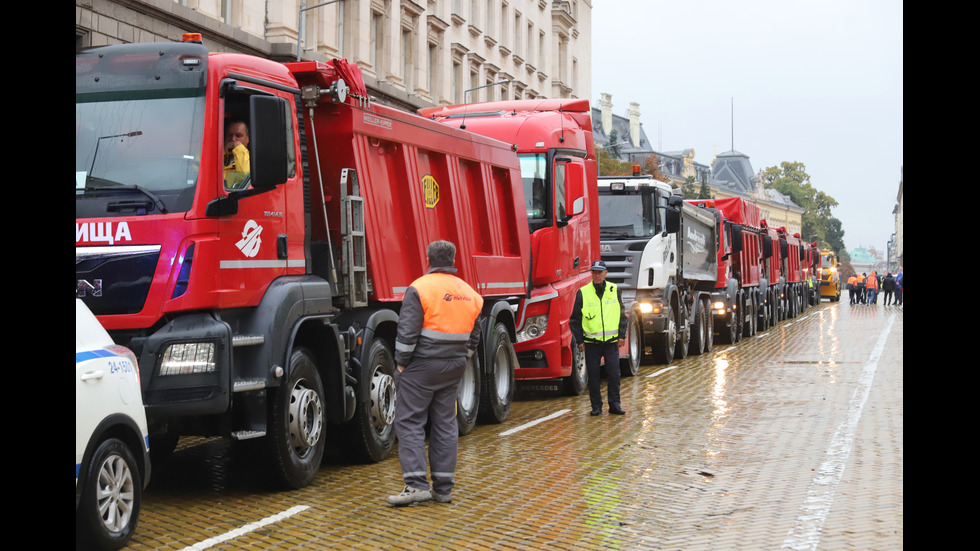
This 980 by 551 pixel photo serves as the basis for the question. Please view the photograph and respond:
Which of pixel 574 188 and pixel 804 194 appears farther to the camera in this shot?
pixel 804 194

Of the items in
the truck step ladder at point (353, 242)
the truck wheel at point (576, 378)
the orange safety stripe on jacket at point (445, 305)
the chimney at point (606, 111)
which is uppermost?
the chimney at point (606, 111)

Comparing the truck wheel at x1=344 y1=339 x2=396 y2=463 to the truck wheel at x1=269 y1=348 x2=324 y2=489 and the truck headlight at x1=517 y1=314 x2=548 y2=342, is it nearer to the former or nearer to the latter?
the truck wheel at x1=269 y1=348 x2=324 y2=489

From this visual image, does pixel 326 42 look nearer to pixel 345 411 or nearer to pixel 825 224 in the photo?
pixel 345 411

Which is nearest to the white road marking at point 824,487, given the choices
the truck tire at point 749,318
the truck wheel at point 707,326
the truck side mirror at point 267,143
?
the truck side mirror at point 267,143

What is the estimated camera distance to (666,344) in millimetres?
20891

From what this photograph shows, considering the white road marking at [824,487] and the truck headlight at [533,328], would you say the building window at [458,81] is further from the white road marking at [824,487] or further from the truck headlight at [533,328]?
the white road marking at [824,487]

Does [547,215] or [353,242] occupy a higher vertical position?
[547,215]

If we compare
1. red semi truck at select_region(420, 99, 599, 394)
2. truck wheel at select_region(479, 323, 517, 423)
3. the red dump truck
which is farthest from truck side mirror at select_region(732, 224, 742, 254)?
truck wheel at select_region(479, 323, 517, 423)

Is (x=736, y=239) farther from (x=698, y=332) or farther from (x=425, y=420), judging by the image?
(x=425, y=420)

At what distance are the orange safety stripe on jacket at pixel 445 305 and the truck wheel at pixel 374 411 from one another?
142cm

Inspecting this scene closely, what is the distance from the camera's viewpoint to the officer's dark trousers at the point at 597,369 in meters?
13.2

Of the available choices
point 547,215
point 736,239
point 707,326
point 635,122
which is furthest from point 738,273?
point 635,122

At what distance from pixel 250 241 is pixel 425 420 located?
1.69 m

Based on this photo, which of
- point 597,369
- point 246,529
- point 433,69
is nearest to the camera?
point 246,529
